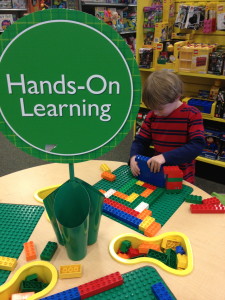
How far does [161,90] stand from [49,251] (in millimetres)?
795

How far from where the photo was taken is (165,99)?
1.25 m

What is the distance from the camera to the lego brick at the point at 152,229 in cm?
91

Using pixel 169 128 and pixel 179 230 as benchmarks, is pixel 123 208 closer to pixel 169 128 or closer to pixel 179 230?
pixel 179 230

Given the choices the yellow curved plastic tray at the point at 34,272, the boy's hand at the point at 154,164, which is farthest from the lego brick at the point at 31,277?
the boy's hand at the point at 154,164

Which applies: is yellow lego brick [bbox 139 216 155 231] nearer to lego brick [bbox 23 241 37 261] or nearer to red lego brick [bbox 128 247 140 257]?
red lego brick [bbox 128 247 140 257]

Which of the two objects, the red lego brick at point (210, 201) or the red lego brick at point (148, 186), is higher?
the red lego brick at point (210, 201)

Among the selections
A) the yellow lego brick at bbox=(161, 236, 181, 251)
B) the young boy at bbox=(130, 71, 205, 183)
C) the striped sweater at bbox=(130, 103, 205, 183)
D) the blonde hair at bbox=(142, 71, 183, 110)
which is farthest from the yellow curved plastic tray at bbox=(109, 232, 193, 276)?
the blonde hair at bbox=(142, 71, 183, 110)

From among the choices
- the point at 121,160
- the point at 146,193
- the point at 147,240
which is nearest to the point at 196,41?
the point at 121,160

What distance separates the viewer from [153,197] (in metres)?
1.10

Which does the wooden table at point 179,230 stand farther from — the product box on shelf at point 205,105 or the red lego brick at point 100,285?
the product box on shelf at point 205,105

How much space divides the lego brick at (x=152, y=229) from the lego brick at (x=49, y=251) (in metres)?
0.29

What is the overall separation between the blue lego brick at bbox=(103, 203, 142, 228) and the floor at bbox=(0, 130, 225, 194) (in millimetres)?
1549

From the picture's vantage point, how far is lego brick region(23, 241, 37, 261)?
0.82m

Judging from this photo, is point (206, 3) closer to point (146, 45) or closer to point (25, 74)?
point (146, 45)
